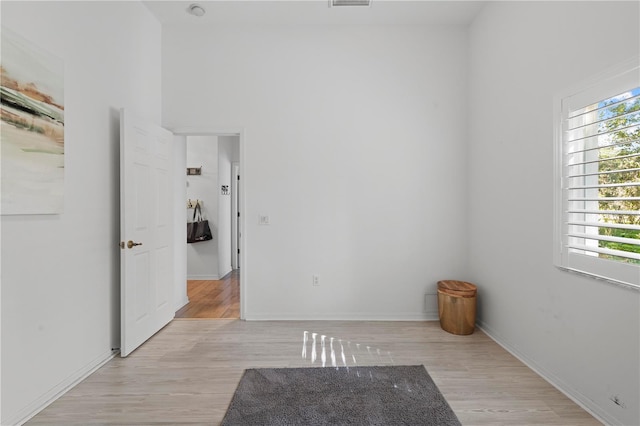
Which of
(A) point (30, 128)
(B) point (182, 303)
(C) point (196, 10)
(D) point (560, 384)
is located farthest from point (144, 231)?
(D) point (560, 384)

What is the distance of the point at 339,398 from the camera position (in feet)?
6.59

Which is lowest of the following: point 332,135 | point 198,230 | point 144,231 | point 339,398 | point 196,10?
point 339,398

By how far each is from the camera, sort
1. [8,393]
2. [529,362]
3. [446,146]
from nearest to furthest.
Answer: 1. [8,393]
2. [529,362]
3. [446,146]

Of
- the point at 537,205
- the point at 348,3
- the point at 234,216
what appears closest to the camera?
→ the point at 537,205

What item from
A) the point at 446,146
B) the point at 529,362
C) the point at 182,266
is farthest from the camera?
the point at 182,266

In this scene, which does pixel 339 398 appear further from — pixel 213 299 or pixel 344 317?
pixel 213 299

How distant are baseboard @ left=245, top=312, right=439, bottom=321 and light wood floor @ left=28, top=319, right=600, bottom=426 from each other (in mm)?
76

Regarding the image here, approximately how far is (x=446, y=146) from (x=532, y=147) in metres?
1.04

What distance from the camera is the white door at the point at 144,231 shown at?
2574 millimetres

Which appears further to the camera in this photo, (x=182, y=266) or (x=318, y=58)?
(x=182, y=266)

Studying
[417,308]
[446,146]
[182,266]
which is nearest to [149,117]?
[182,266]

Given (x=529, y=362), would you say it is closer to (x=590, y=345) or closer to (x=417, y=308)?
(x=590, y=345)

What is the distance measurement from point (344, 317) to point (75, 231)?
2533mm

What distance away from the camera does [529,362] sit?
2424mm
